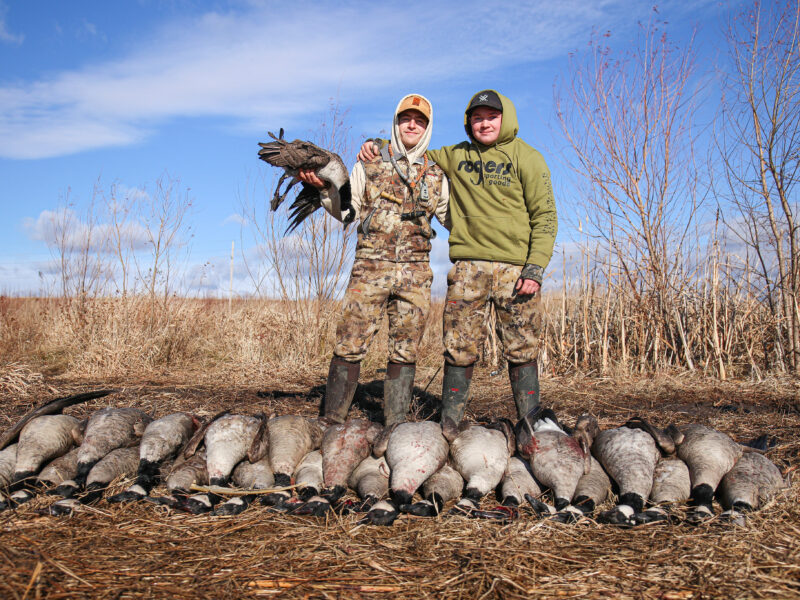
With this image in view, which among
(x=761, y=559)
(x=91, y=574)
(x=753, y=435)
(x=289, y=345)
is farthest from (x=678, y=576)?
(x=289, y=345)

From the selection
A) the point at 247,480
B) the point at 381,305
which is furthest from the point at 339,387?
the point at 247,480

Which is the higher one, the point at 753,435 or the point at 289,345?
the point at 289,345

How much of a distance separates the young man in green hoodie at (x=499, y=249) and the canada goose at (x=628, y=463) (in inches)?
31.4

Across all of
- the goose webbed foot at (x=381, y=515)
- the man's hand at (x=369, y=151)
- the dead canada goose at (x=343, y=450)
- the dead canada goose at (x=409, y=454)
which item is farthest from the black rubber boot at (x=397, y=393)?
the man's hand at (x=369, y=151)

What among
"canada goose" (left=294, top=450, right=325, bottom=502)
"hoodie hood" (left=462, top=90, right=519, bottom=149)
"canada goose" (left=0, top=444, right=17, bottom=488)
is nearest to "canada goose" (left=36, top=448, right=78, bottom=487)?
"canada goose" (left=0, top=444, right=17, bottom=488)

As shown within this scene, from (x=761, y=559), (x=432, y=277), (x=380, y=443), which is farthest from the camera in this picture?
(x=432, y=277)

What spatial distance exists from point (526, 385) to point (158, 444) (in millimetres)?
2647

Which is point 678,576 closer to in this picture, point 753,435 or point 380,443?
point 380,443

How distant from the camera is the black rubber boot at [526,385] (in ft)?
14.6

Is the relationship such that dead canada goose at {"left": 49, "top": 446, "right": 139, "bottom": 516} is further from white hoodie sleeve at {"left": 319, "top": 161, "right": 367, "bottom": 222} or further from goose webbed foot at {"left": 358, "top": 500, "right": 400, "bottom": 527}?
white hoodie sleeve at {"left": 319, "top": 161, "right": 367, "bottom": 222}

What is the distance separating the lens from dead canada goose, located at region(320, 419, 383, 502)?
352cm

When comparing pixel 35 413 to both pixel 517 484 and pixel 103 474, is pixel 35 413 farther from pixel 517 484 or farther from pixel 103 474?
pixel 517 484

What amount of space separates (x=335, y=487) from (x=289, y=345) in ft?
18.2

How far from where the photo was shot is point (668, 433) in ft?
12.3
